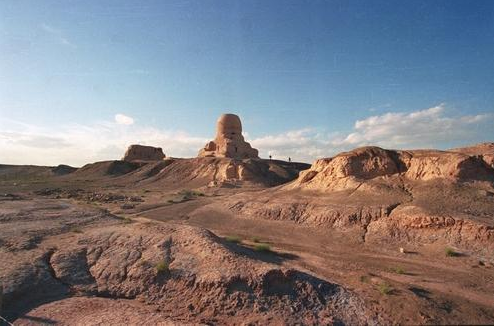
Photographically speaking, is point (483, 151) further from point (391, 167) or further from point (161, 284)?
point (161, 284)

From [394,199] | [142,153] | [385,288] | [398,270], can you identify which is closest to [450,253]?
[398,270]

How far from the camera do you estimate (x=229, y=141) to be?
56.0m

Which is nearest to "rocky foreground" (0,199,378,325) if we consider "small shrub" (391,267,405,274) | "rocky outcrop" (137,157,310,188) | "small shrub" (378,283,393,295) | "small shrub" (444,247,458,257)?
"small shrub" (378,283,393,295)

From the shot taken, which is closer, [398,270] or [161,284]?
[161,284]

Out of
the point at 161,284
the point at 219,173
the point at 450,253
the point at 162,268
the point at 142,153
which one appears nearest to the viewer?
the point at 161,284

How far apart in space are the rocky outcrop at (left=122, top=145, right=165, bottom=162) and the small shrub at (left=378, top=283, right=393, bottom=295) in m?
64.1

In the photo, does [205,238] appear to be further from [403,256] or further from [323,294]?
[403,256]

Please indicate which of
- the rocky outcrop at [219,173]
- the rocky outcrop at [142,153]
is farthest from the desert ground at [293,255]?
the rocky outcrop at [142,153]

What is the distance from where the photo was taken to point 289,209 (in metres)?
21.1

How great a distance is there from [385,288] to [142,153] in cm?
6634

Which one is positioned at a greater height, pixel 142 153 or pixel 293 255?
pixel 142 153

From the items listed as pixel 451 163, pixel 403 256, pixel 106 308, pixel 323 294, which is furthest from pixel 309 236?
pixel 106 308

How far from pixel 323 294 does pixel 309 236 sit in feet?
26.3

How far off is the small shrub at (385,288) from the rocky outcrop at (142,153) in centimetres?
6410
